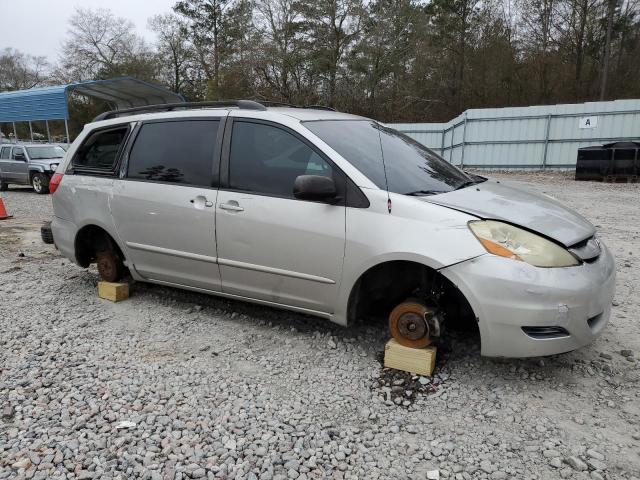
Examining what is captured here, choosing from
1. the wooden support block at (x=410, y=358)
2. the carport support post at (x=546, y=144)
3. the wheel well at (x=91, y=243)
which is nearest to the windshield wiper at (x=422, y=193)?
the wooden support block at (x=410, y=358)

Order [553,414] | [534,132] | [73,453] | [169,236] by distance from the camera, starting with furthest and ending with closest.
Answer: [534,132] → [169,236] → [553,414] → [73,453]

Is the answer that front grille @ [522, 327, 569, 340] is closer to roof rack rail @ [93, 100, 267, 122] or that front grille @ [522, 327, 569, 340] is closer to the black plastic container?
roof rack rail @ [93, 100, 267, 122]

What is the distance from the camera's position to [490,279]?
262 cm

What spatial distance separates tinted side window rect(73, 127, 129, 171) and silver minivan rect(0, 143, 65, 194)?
11222 mm

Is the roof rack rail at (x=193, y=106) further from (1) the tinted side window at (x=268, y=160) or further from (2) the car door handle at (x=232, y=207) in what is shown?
(2) the car door handle at (x=232, y=207)

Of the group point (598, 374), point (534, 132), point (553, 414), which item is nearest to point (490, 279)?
point (553, 414)

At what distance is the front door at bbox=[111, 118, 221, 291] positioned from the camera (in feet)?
12.0

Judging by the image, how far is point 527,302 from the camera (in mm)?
2578

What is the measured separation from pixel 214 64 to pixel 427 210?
3813 cm

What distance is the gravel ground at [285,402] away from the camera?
2.27 m

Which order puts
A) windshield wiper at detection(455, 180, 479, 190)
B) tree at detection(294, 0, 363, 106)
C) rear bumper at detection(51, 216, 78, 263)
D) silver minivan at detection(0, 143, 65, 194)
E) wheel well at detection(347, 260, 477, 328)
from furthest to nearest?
1. tree at detection(294, 0, 363, 106)
2. silver minivan at detection(0, 143, 65, 194)
3. rear bumper at detection(51, 216, 78, 263)
4. windshield wiper at detection(455, 180, 479, 190)
5. wheel well at detection(347, 260, 477, 328)

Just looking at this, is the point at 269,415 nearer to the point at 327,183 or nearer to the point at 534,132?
the point at 327,183

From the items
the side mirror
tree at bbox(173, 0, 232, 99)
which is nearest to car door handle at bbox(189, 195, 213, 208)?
the side mirror

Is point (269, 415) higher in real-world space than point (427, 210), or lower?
lower
